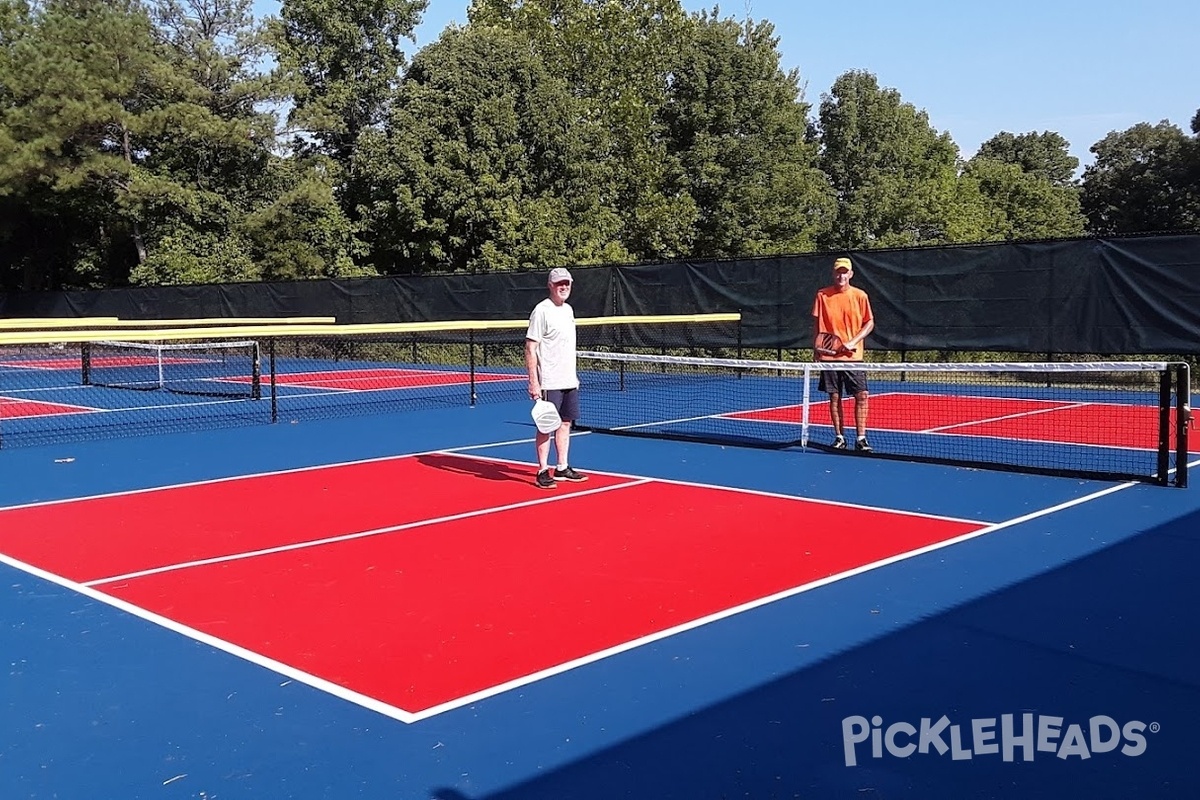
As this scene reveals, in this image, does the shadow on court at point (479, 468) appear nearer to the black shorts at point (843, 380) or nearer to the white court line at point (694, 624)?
the black shorts at point (843, 380)

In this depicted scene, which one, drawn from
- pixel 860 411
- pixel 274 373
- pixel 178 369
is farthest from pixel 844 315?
pixel 178 369

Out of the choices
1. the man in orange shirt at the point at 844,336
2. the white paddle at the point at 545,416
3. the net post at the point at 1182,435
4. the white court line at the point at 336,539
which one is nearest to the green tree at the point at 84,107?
the man in orange shirt at the point at 844,336

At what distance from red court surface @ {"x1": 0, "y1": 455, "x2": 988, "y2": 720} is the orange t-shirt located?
2.52 m

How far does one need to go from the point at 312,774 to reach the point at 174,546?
12.2ft

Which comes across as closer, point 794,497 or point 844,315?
point 794,497

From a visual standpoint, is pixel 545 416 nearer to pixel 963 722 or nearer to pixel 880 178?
pixel 963 722

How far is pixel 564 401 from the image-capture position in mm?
8844

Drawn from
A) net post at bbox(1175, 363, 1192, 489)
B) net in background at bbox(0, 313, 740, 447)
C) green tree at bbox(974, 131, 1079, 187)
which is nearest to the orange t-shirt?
net post at bbox(1175, 363, 1192, 489)

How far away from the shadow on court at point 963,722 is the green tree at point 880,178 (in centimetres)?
4310

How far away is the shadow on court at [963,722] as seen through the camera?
3.42 metres

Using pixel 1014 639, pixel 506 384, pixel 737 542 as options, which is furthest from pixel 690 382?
pixel 1014 639

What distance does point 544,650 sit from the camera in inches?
186

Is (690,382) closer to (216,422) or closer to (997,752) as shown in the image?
(216,422)

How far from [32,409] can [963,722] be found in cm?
1466
